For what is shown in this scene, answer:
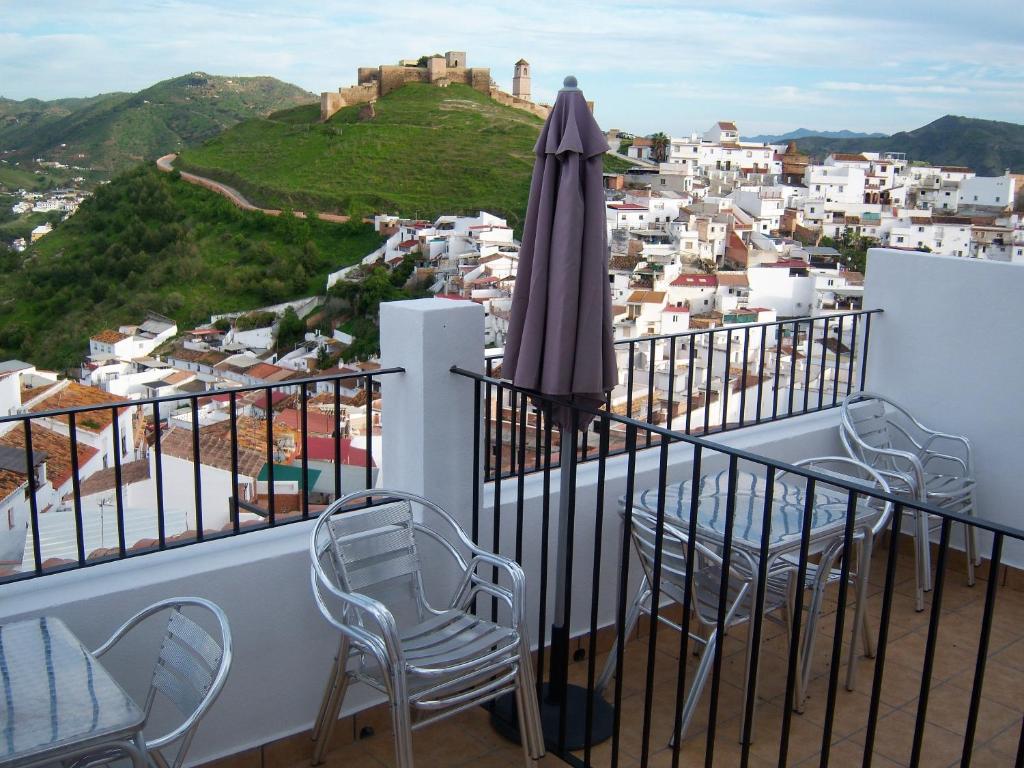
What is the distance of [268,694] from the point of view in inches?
98.3

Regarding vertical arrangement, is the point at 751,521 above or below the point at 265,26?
below

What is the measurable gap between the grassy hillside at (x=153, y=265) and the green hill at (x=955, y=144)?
58.9 metres

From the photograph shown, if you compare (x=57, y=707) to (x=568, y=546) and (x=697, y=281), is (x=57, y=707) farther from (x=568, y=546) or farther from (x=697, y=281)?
(x=697, y=281)

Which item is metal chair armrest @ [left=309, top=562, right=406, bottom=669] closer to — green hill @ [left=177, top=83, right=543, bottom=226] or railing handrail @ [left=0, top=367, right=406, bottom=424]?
railing handrail @ [left=0, top=367, right=406, bottom=424]

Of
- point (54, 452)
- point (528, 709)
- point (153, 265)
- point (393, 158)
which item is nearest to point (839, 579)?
point (528, 709)

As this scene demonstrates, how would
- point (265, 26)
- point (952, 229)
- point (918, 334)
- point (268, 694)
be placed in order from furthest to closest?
point (265, 26) → point (952, 229) → point (918, 334) → point (268, 694)

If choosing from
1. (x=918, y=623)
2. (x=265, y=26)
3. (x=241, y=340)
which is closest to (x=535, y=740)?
(x=918, y=623)

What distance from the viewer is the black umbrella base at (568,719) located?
253 cm

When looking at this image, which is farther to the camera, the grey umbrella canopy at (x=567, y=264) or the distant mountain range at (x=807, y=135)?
the distant mountain range at (x=807, y=135)

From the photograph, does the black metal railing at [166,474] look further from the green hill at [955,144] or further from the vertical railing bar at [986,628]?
the green hill at [955,144]

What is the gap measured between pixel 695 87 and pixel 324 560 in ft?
130

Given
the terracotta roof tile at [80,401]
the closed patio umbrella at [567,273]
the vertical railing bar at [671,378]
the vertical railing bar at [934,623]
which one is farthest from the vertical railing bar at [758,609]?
the terracotta roof tile at [80,401]

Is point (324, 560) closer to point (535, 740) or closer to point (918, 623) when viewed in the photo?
point (535, 740)

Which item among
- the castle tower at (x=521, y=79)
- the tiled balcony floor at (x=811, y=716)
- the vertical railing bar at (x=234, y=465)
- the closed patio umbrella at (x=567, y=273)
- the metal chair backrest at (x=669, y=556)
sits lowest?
the tiled balcony floor at (x=811, y=716)
